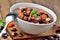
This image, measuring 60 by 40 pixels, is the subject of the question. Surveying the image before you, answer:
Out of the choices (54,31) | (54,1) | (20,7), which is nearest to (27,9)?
(20,7)

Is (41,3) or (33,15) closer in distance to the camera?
(33,15)

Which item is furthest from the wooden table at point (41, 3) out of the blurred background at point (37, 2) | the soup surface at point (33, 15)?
the soup surface at point (33, 15)

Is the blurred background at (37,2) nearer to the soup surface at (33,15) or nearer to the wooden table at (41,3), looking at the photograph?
the wooden table at (41,3)

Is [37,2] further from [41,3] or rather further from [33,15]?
[33,15]

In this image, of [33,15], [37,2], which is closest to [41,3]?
[37,2]

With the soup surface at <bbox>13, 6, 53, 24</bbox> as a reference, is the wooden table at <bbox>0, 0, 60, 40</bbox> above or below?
above

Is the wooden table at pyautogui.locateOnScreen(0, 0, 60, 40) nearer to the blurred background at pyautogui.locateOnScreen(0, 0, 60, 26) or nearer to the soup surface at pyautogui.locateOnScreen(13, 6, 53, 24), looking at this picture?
the blurred background at pyautogui.locateOnScreen(0, 0, 60, 26)

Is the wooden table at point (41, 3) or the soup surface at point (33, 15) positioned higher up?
the wooden table at point (41, 3)

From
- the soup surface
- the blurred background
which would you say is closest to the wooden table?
the blurred background

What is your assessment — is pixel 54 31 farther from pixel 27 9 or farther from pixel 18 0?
pixel 18 0

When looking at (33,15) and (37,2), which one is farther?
(37,2)

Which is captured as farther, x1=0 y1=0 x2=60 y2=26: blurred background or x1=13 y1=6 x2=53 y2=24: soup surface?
x1=0 y1=0 x2=60 y2=26: blurred background
